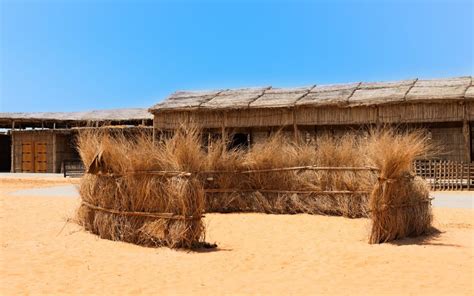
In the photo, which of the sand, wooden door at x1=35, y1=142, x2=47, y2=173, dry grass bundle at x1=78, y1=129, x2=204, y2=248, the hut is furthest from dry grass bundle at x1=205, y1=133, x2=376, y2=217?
wooden door at x1=35, y1=142, x2=47, y2=173

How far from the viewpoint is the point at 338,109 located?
19.0 m

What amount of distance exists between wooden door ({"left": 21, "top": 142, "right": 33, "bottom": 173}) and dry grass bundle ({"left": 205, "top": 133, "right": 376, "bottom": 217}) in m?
18.8

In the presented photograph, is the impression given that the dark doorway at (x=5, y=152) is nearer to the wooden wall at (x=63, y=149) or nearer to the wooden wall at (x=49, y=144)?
the wooden wall at (x=49, y=144)

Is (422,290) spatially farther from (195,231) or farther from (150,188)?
(150,188)

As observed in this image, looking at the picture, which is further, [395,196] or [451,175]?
[451,175]

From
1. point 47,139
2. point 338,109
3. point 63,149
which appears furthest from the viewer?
point 63,149

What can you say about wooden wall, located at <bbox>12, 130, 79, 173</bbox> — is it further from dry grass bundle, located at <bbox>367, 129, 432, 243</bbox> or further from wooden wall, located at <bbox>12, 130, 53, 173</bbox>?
dry grass bundle, located at <bbox>367, 129, 432, 243</bbox>

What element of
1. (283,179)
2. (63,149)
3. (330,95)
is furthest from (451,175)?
(63,149)

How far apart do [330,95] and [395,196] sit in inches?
486

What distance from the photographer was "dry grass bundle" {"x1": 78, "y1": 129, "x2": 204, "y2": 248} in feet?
24.0

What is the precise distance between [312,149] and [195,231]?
212 inches

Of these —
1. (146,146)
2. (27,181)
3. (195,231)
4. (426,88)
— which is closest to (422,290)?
(195,231)

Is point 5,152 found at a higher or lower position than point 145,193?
higher

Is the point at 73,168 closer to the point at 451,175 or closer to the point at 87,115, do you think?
the point at 87,115
